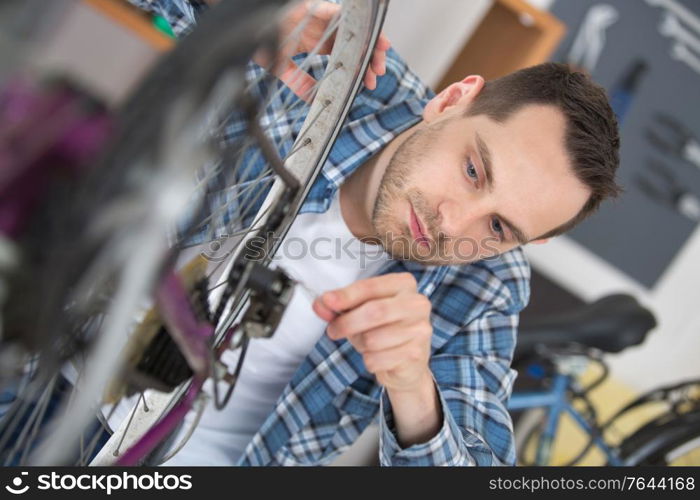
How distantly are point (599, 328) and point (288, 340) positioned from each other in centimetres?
85

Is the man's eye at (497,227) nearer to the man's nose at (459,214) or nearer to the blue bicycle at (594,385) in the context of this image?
the man's nose at (459,214)

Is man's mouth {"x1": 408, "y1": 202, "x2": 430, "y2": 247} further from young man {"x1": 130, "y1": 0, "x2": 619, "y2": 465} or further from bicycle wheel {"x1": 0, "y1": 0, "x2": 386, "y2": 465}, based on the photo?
bicycle wheel {"x1": 0, "y1": 0, "x2": 386, "y2": 465}

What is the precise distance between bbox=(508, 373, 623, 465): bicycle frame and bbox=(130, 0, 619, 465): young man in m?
0.75

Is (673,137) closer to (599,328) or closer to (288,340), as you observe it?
(599,328)

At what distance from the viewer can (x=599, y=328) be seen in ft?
4.81

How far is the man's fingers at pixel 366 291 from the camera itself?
0.50 meters

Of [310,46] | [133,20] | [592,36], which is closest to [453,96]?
[310,46]

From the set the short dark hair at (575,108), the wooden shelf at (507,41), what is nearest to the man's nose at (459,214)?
the short dark hair at (575,108)

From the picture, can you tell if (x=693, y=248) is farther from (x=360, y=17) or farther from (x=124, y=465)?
(x=124, y=465)

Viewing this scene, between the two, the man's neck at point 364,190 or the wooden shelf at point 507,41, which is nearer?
the man's neck at point 364,190

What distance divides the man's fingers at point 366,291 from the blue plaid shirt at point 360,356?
1.37 feet

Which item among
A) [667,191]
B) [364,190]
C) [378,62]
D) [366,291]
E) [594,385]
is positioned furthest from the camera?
[667,191]
